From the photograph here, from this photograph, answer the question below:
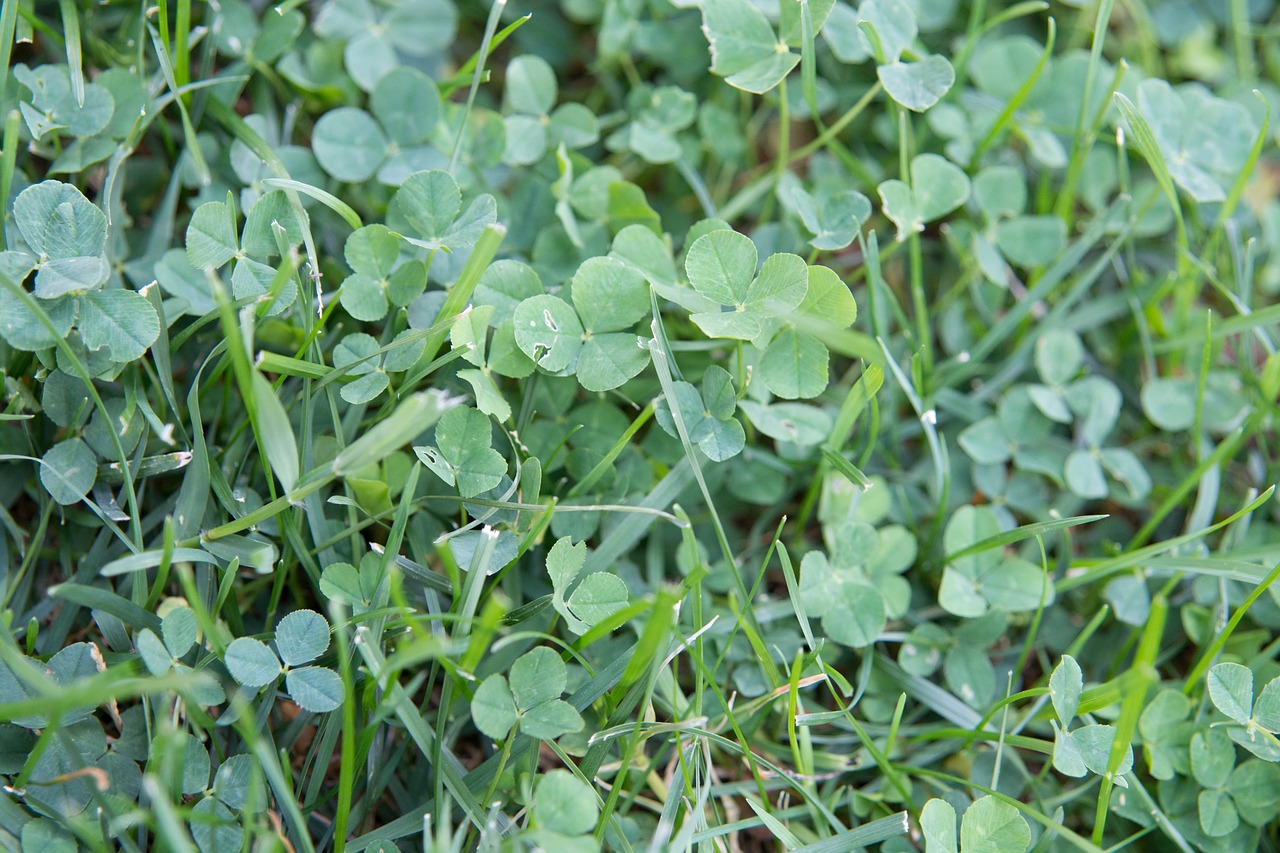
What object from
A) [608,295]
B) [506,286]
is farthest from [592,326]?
[506,286]

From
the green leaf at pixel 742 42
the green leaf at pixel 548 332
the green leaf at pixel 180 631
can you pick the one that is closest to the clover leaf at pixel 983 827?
the green leaf at pixel 548 332

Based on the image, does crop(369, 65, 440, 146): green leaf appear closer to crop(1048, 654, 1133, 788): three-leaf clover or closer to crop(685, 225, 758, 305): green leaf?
crop(685, 225, 758, 305): green leaf

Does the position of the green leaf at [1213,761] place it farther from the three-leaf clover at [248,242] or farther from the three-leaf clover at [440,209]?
the three-leaf clover at [248,242]

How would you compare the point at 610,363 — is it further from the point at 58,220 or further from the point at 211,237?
the point at 58,220

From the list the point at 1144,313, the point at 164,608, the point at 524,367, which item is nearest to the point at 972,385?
the point at 1144,313

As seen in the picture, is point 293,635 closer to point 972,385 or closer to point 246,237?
point 246,237

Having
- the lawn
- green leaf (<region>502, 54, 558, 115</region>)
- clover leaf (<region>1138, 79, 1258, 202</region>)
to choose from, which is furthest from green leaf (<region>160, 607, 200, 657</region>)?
clover leaf (<region>1138, 79, 1258, 202</region>)
